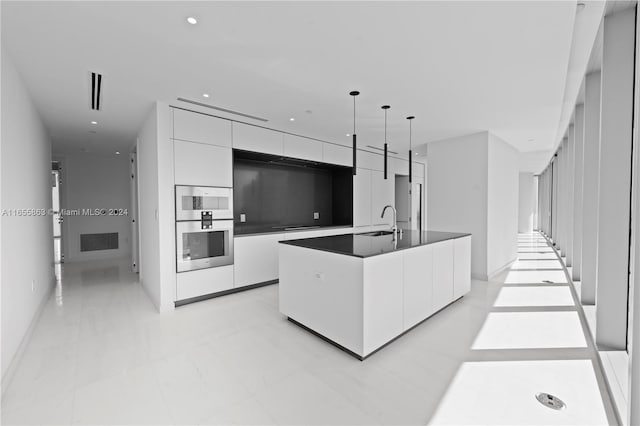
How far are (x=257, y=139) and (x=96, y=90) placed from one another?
2.09m

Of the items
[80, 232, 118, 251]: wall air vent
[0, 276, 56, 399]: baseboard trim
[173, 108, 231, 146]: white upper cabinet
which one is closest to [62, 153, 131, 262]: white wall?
[80, 232, 118, 251]: wall air vent

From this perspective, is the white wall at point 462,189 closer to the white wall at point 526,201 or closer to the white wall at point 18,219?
the white wall at point 18,219

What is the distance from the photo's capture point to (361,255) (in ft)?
7.80

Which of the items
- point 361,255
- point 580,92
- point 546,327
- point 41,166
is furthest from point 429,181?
point 41,166

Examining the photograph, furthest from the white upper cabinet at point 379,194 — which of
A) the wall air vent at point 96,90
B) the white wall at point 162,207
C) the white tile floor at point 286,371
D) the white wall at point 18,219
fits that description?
the white wall at point 18,219

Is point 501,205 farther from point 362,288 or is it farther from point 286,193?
point 362,288

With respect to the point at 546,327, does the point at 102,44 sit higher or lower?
higher

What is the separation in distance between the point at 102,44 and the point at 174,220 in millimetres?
2069

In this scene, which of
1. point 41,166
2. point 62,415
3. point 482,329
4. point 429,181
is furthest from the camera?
point 429,181

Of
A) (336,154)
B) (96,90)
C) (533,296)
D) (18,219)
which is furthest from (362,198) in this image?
(18,219)

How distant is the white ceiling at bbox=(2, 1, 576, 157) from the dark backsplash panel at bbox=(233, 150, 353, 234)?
1.37m

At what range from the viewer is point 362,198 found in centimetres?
639

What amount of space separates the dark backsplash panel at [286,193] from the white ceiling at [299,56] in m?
1.37

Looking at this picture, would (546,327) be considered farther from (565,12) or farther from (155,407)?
(155,407)
